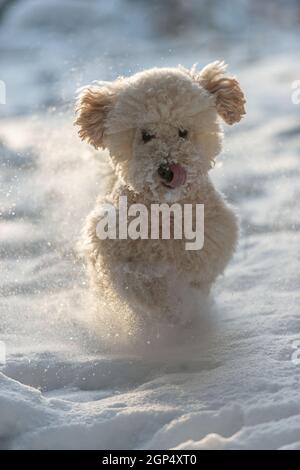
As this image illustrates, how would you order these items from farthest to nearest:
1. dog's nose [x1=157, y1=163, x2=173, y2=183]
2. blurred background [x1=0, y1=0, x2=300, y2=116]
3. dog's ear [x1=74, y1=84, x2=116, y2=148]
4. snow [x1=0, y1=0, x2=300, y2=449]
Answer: blurred background [x1=0, y1=0, x2=300, y2=116], dog's ear [x1=74, y1=84, x2=116, y2=148], dog's nose [x1=157, y1=163, x2=173, y2=183], snow [x1=0, y1=0, x2=300, y2=449]

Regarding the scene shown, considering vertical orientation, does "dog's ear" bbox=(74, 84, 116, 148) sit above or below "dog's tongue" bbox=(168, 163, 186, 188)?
above

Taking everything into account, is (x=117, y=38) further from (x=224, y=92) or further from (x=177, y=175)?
(x=177, y=175)

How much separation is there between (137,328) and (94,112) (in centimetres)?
108

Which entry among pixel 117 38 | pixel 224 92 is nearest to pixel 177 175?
pixel 224 92

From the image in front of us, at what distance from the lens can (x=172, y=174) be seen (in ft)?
11.9

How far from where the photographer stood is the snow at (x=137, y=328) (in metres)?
2.78

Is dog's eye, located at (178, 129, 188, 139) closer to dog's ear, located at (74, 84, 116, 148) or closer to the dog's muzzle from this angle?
the dog's muzzle

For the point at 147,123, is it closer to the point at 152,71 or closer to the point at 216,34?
the point at 152,71

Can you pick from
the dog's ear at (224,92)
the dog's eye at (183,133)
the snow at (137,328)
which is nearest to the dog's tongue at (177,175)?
the dog's eye at (183,133)

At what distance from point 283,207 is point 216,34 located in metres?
7.97

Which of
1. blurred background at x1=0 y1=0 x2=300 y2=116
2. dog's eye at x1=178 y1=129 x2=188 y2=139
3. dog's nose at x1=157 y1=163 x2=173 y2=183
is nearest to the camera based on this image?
dog's nose at x1=157 y1=163 x2=173 y2=183

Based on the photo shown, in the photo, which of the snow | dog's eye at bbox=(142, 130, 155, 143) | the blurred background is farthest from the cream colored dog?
the blurred background

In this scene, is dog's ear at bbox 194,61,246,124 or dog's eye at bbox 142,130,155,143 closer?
dog's eye at bbox 142,130,155,143

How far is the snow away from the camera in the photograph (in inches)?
109
